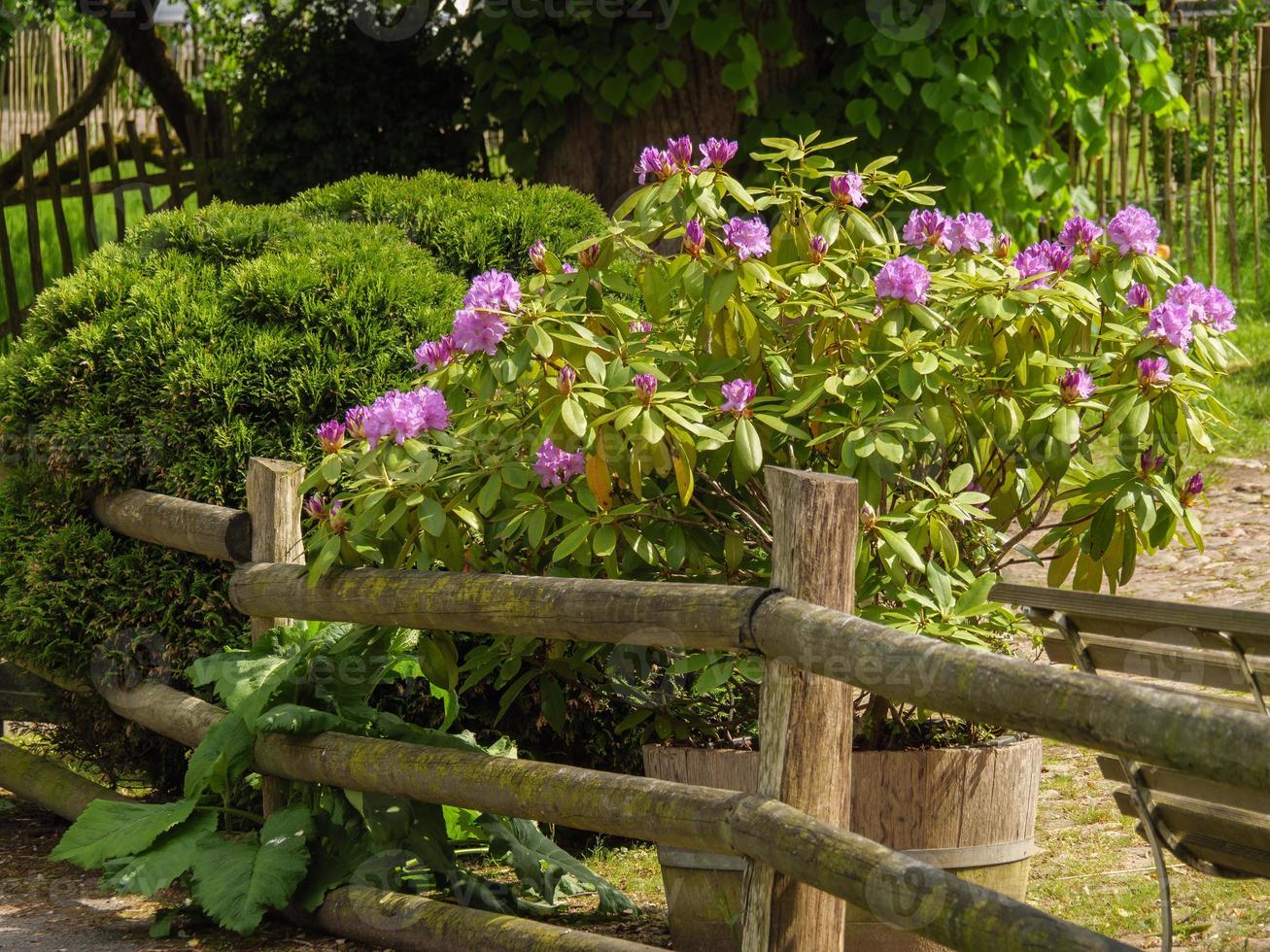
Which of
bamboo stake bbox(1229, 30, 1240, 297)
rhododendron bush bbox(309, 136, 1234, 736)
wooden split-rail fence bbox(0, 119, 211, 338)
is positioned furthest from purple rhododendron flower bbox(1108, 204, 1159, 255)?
wooden split-rail fence bbox(0, 119, 211, 338)

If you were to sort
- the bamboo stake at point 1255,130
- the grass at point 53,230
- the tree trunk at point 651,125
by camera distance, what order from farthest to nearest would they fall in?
the grass at point 53,230
the bamboo stake at point 1255,130
the tree trunk at point 651,125

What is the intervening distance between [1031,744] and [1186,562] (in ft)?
11.8

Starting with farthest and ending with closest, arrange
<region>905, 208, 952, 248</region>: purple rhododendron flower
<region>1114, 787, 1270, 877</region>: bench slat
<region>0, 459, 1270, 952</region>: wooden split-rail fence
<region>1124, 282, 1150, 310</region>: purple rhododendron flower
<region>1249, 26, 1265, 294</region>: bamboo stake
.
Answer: <region>1249, 26, 1265, 294</region>: bamboo stake, <region>905, 208, 952, 248</region>: purple rhododendron flower, <region>1124, 282, 1150, 310</region>: purple rhododendron flower, <region>1114, 787, 1270, 877</region>: bench slat, <region>0, 459, 1270, 952</region>: wooden split-rail fence

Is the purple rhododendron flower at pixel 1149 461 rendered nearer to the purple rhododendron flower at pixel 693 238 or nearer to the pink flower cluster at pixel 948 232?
the pink flower cluster at pixel 948 232

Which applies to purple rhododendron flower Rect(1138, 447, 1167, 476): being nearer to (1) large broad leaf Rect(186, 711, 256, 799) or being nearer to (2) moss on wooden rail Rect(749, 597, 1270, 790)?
(2) moss on wooden rail Rect(749, 597, 1270, 790)

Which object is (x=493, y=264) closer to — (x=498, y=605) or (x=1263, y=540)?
(x=498, y=605)

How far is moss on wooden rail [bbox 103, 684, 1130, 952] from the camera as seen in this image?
2.32 m

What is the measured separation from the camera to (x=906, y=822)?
10.3 feet

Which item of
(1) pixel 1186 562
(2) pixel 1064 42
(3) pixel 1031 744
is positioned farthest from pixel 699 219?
(2) pixel 1064 42

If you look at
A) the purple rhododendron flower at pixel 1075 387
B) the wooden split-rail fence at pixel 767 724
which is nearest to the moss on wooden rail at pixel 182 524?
the wooden split-rail fence at pixel 767 724

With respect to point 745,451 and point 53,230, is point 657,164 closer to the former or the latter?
point 745,451

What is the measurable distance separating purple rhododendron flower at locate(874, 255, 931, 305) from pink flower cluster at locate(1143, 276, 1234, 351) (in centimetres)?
49

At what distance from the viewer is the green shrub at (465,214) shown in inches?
197

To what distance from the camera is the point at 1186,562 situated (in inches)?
259
